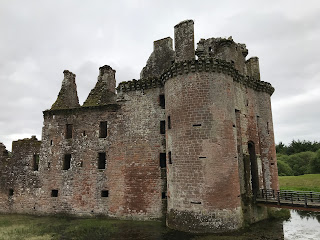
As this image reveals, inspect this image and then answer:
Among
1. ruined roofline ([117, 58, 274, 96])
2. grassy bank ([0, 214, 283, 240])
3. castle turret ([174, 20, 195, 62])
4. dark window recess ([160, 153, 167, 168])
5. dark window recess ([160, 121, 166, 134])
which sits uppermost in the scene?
castle turret ([174, 20, 195, 62])

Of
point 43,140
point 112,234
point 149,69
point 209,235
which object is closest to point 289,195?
point 209,235

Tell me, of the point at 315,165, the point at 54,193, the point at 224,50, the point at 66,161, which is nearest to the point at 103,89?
the point at 66,161

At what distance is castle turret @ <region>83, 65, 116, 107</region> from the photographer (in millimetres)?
20703

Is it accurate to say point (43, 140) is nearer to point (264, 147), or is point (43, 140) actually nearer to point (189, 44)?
point (189, 44)

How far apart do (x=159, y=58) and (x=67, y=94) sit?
368 inches

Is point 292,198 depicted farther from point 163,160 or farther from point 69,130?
point 69,130

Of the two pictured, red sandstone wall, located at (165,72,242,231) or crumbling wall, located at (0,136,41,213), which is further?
crumbling wall, located at (0,136,41,213)

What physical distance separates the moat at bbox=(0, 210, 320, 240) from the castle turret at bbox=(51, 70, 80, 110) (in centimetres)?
955

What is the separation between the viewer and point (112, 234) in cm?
1396

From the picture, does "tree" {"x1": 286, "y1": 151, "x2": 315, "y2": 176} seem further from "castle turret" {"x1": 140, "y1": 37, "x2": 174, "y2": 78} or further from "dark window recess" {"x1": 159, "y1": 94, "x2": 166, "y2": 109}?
"castle turret" {"x1": 140, "y1": 37, "x2": 174, "y2": 78}

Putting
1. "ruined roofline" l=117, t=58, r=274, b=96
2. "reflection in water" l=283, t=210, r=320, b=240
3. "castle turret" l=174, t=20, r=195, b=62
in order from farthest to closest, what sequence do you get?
"castle turret" l=174, t=20, r=195, b=62, "ruined roofline" l=117, t=58, r=274, b=96, "reflection in water" l=283, t=210, r=320, b=240

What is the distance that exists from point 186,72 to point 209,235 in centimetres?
954

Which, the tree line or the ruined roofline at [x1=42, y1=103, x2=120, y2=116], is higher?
the ruined roofline at [x1=42, y1=103, x2=120, y2=116]

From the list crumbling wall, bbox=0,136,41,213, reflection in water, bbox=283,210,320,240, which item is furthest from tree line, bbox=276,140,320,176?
crumbling wall, bbox=0,136,41,213
